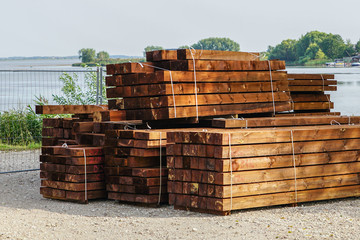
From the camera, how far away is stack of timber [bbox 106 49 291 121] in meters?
8.91

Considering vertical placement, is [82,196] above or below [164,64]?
below

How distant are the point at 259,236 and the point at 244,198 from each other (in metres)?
1.29

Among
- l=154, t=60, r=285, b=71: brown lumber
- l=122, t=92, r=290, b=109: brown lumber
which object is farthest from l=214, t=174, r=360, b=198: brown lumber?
l=154, t=60, r=285, b=71: brown lumber

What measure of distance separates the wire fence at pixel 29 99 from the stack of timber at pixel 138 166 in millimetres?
5173

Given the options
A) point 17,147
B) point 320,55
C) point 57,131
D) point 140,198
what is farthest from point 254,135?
point 320,55

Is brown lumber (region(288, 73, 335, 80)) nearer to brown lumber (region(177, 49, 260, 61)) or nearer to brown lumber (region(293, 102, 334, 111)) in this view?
brown lumber (region(293, 102, 334, 111))

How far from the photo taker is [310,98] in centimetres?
1212

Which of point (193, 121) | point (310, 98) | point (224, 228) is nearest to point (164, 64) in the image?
point (193, 121)

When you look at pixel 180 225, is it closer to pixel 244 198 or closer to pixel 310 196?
pixel 244 198

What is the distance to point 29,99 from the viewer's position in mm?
17469

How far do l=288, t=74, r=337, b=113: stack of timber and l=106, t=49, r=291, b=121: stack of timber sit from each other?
5.50 ft

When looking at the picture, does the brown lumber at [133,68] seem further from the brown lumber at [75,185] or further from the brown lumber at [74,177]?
the brown lumber at [75,185]

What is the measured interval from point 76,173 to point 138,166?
1048 millimetres

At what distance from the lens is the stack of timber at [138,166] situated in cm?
836
